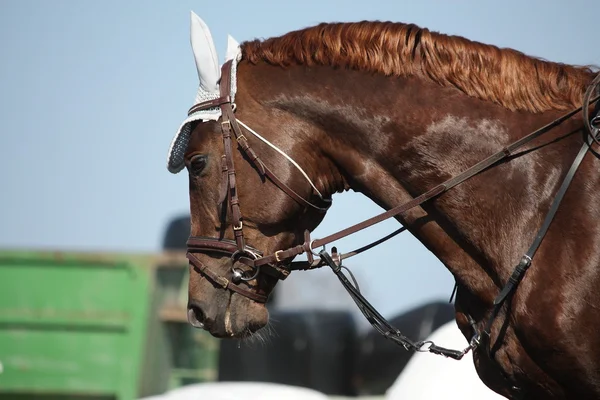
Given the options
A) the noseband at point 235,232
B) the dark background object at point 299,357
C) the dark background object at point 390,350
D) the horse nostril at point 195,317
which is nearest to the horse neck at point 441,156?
Answer: the noseband at point 235,232

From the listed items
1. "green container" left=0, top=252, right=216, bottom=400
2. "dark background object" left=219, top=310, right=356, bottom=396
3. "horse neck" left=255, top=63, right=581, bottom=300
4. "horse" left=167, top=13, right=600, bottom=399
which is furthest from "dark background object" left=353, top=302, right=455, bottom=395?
"horse neck" left=255, top=63, right=581, bottom=300

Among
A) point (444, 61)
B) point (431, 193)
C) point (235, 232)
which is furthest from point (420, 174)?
point (235, 232)

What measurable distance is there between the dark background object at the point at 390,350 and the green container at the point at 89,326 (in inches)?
55.8

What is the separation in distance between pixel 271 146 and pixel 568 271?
1257mm

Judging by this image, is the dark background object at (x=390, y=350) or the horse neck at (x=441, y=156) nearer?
the horse neck at (x=441, y=156)

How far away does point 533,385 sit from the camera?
304cm

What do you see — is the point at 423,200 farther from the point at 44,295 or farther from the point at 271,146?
the point at 44,295

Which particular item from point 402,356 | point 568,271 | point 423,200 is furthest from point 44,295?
point 568,271

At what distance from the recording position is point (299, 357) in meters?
7.70

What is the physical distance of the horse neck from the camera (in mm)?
3098

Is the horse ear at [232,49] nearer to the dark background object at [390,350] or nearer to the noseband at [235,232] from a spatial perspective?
the noseband at [235,232]

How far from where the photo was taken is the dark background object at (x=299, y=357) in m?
7.69

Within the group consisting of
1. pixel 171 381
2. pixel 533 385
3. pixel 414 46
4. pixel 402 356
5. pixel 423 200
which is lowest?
pixel 171 381

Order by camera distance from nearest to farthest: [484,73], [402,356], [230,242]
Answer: [484,73]
[230,242]
[402,356]
